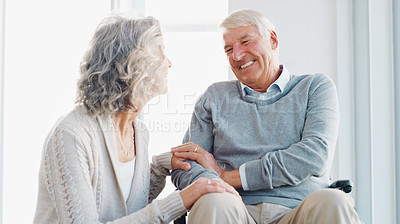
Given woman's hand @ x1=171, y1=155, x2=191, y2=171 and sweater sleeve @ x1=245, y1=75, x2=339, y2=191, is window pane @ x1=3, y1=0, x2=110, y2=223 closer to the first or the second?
woman's hand @ x1=171, y1=155, x2=191, y2=171

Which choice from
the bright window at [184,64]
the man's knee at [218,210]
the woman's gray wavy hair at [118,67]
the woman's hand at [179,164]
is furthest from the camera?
the bright window at [184,64]

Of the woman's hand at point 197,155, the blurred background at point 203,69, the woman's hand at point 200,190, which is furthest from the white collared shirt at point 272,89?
the blurred background at point 203,69

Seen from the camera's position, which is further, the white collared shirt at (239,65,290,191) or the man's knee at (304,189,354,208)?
the white collared shirt at (239,65,290,191)

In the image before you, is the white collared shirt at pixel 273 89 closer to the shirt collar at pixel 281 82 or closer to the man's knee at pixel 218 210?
the shirt collar at pixel 281 82

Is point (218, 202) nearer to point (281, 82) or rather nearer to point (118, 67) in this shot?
point (118, 67)

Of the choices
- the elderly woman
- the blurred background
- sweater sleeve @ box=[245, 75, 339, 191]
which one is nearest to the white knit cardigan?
the elderly woman

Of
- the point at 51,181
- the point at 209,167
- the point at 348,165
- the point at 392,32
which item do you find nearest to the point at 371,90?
the point at 392,32

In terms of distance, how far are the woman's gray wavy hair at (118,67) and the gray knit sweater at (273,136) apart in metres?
0.44

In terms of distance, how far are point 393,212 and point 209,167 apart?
4.96 feet

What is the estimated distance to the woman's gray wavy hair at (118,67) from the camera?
1558 millimetres

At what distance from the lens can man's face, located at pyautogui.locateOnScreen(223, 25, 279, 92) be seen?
1960 mm

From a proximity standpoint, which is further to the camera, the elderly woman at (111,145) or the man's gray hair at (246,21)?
the man's gray hair at (246,21)

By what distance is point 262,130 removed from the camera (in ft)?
6.15

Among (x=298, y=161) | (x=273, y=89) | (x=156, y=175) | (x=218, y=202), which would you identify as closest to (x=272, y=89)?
(x=273, y=89)
